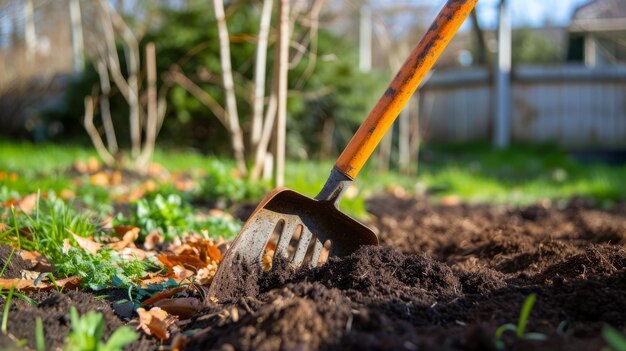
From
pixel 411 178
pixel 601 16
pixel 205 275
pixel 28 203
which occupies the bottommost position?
pixel 411 178

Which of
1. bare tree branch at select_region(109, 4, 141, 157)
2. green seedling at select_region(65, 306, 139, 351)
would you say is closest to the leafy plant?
green seedling at select_region(65, 306, 139, 351)

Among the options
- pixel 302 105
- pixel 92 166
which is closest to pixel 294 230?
pixel 92 166

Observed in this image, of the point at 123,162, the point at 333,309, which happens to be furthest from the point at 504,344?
the point at 123,162

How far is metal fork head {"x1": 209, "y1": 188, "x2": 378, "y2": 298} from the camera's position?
6.53 ft

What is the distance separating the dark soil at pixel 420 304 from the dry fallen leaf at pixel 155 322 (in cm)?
8

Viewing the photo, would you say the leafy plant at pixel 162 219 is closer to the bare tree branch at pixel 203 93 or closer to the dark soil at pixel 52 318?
the dark soil at pixel 52 318

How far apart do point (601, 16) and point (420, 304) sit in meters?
14.5

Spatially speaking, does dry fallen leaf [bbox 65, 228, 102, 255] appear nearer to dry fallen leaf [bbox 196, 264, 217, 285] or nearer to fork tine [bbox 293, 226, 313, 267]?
dry fallen leaf [bbox 196, 264, 217, 285]

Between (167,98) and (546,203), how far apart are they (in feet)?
15.9

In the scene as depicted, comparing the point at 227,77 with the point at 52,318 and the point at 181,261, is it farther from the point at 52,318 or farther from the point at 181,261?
the point at 52,318

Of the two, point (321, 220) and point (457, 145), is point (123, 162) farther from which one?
point (457, 145)

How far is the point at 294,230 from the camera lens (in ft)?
6.98

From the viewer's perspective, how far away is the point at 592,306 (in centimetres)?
158

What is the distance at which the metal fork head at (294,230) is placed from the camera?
6.53ft
